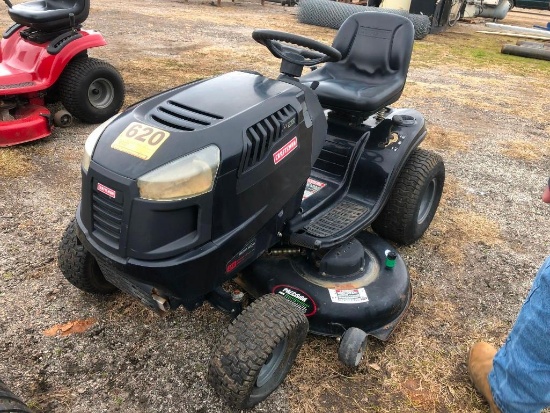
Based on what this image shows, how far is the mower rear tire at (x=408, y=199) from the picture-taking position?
2.61 meters

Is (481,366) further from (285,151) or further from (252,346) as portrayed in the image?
(285,151)

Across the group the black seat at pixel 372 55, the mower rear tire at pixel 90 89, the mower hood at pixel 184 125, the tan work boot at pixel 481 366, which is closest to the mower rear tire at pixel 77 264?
the mower hood at pixel 184 125

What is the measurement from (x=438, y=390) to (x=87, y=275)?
1.54 meters

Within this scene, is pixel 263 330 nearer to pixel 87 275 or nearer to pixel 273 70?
pixel 87 275

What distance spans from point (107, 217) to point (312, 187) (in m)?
1.20

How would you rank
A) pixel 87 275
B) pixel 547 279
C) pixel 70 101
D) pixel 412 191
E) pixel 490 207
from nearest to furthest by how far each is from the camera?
pixel 547 279
pixel 87 275
pixel 412 191
pixel 490 207
pixel 70 101

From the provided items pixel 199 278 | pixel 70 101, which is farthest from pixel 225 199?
pixel 70 101

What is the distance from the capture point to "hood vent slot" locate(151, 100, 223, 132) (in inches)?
60.6

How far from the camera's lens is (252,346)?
161 cm

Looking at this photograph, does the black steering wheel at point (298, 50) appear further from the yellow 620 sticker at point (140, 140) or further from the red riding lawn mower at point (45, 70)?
the red riding lawn mower at point (45, 70)

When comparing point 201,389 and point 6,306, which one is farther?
point 6,306

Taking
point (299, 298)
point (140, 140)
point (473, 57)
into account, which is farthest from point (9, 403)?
point (473, 57)

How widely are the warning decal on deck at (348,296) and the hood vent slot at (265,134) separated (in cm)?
71

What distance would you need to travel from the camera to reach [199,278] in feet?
5.19
